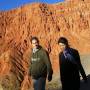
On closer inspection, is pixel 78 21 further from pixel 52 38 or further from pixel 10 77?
pixel 10 77

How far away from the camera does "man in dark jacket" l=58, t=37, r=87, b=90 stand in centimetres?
1125

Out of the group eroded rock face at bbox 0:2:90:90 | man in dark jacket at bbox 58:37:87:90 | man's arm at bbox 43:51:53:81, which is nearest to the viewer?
man's arm at bbox 43:51:53:81

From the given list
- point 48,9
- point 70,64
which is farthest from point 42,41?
point 70,64

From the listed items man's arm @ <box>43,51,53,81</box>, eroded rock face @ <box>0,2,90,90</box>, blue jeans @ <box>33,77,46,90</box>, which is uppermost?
eroded rock face @ <box>0,2,90,90</box>

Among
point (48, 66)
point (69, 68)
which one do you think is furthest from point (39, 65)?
point (69, 68)

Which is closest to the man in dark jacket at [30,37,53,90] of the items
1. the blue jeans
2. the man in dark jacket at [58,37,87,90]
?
the blue jeans

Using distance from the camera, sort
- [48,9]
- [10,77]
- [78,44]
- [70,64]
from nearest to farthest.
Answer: [70,64]
[10,77]
[78,44]
[48,9]

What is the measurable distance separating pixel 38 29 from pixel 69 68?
94855 millimetres

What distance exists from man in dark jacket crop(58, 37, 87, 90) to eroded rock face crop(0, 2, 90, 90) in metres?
80.2

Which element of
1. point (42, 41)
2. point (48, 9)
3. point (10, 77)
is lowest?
point (10, 77)

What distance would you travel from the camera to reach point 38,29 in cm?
10612

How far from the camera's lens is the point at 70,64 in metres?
11.4

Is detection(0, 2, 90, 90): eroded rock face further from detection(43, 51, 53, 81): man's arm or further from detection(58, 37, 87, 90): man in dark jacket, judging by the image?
detection(43, 51, 53, 81): man's arm

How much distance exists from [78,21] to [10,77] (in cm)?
2279
